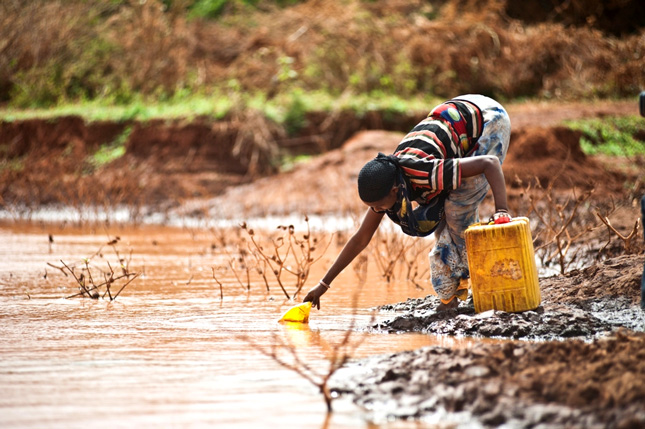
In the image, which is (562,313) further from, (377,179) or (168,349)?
(168,349)

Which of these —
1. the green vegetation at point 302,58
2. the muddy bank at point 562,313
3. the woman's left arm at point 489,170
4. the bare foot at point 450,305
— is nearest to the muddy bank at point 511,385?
the muddy bank at point 562,313

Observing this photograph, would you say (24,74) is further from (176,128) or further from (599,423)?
(599,423)

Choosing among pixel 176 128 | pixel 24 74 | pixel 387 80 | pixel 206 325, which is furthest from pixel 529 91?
pixel 206 325

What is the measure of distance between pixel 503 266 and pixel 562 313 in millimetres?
376

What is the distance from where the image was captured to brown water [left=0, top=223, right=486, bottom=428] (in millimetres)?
2557

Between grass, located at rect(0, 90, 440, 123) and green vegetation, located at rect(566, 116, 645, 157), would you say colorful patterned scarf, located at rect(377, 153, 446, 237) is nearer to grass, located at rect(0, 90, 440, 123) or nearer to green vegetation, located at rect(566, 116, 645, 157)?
green vegetation, located at rect(566, 116, 645, 157)

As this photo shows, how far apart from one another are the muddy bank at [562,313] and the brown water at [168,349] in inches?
7.3

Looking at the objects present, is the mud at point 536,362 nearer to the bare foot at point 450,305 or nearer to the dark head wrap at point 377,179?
the bare foot at point 450,305

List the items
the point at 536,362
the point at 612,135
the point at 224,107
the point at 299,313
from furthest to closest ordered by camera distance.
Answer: the point at 224,107 < the point at 612,135 < the point at 299,313 < the point at 536,362

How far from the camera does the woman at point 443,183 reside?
371cm

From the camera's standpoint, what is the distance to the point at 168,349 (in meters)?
3.49

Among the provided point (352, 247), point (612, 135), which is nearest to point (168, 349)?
point (352, 247)

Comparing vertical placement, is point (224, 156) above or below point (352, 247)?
above

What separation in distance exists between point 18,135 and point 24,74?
2605 millimetres
